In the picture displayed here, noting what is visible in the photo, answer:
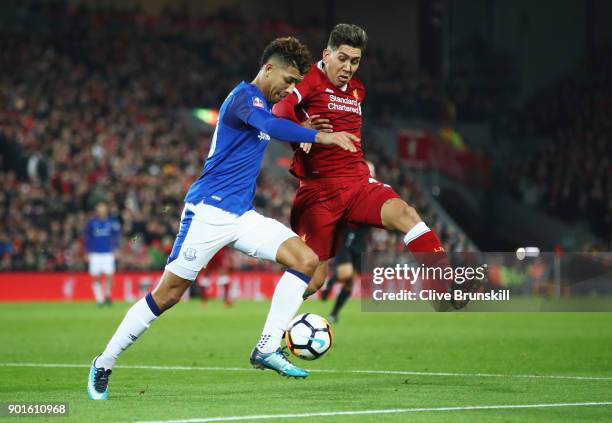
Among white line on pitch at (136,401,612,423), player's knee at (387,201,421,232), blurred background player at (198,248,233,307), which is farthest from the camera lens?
blurred background player at (198,248,233,307)

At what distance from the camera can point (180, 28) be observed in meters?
37.8

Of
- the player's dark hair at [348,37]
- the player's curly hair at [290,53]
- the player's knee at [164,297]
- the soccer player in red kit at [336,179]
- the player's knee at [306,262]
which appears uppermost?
the player's dark hair at [348,37]

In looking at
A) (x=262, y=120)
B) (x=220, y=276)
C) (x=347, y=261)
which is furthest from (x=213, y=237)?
(x=220, y=276)

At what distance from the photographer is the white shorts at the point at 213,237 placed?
8344 millimetres

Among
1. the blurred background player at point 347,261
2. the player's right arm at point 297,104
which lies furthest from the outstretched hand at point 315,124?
the blurred background player at point 347,261

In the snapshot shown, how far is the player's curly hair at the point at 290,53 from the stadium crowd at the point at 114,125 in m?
16.0

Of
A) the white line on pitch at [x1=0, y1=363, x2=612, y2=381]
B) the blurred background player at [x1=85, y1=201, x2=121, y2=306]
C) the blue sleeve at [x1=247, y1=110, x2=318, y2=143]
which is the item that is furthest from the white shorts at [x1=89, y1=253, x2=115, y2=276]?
the blue sleeve at [x1=247, y1=110, x2=318, y2=143]

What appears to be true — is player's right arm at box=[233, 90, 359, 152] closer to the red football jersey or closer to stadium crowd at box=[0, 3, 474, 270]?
the red football jersey

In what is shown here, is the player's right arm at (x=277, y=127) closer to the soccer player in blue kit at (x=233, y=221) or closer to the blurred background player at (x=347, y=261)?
the soccer player in blue kit at (x=233, y=221)

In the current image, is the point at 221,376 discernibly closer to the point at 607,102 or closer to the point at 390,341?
the point at 390,341

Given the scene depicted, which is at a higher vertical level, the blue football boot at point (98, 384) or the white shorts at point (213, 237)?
the white shorts at point (213, 237)

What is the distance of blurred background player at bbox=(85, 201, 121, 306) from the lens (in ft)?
82.4

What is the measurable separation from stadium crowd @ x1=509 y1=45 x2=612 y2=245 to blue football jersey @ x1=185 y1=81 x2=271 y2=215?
84.3ft

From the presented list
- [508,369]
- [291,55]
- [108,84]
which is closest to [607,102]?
[108,84]
